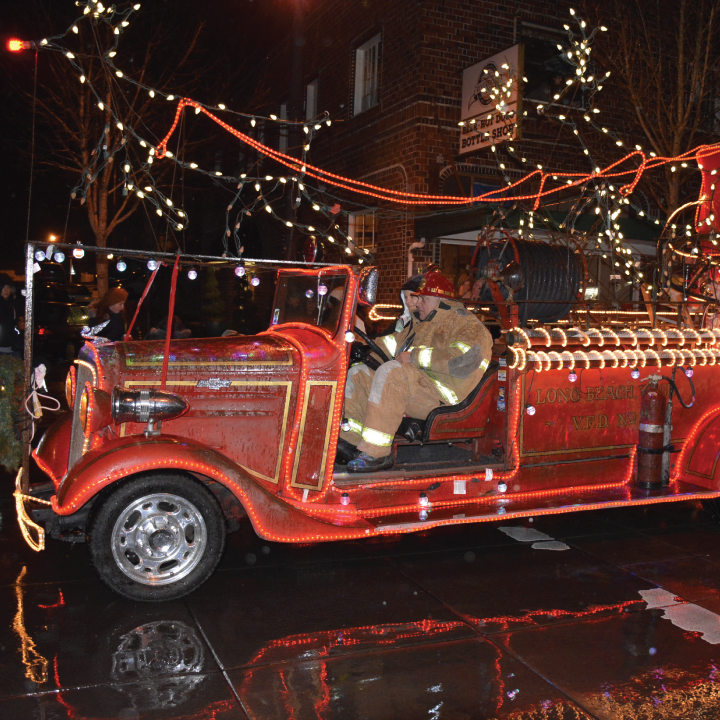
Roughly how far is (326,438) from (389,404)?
52 cm

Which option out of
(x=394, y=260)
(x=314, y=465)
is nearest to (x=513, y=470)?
(x=314, y=465)

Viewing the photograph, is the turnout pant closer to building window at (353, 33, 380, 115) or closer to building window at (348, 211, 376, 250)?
building window at (348, 211, 376, 250)

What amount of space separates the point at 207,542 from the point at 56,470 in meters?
1.21

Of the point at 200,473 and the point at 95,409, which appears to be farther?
the point at 200,473

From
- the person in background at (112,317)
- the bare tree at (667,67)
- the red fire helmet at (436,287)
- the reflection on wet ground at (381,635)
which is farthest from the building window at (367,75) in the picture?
the reflection on wet ground at (381,635)

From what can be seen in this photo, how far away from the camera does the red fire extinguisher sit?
5.45 m

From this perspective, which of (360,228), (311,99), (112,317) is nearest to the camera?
(112,317)

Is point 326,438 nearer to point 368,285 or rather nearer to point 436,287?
point 368,285

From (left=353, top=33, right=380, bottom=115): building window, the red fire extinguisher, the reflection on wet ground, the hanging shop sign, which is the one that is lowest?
the reflection on wet ground

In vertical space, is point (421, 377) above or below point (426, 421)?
above

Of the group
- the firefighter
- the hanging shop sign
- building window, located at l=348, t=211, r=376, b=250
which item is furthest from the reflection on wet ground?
building window, located at l=348, t=211, r=376, b=250

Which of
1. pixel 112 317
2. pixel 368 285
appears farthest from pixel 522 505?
pixel 112 317

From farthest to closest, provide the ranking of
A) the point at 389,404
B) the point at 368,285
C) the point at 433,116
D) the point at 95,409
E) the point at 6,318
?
the point at 433,116 → the point at 6,318 → the point at 389,404 → the point at 368,285 → the point at 95,409

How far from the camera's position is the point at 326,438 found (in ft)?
14.8
